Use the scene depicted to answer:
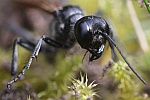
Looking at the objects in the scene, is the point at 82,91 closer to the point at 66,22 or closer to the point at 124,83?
the point at 124,83

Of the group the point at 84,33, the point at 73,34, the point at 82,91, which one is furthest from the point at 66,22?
the point at 82,91

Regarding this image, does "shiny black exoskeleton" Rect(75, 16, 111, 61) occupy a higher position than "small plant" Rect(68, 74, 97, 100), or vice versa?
"shiny black exoskeleton" Rect(75, 16, 111, 61)

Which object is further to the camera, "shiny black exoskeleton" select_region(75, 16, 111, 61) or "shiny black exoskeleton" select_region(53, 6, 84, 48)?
"shiny black exoskeleton" select_region(53, 6, 84, 48)

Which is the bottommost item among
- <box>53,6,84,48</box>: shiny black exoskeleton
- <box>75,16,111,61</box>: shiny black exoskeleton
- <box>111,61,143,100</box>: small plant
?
<box>111,61,143,100</box>: small plant

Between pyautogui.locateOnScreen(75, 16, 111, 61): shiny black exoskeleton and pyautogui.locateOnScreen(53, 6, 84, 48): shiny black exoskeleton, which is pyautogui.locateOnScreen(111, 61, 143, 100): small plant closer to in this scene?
pyautogui.locateOnScreen(75, 16, 111, 61): shiny black exoskeleton

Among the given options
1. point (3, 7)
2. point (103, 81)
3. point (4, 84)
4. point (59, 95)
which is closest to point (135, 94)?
point (103, 81)

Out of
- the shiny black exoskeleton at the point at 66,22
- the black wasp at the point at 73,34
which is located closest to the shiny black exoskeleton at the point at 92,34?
the black wasp at the point at 73,34

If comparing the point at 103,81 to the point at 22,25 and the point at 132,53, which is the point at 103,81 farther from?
the point at 22,25

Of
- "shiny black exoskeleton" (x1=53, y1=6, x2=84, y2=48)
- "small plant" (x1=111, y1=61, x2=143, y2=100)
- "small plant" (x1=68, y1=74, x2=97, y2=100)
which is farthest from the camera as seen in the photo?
"shiny black exoskeleton" (x1=53, y1=6, x2=84, y2=48)

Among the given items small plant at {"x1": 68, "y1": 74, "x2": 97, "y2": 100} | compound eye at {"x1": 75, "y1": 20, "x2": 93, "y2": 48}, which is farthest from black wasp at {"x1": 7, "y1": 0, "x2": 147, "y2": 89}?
small plant at {"x1": 68, "y1": 74, "x2": 97, "y2": 100}
